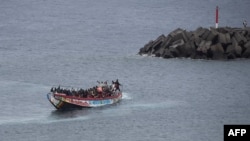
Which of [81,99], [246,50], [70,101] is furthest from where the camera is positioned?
[246,50]

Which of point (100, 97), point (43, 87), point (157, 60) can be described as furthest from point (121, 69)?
point (100, 97)

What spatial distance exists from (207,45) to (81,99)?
37.0m

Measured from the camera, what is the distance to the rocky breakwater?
538ft

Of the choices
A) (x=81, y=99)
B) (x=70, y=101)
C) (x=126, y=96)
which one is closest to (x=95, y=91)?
(x=81, y=99)

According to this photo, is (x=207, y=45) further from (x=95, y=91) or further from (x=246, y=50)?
(x=95, y=91)

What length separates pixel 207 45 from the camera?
16362 centimetres

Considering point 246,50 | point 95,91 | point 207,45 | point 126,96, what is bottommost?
point 126,96

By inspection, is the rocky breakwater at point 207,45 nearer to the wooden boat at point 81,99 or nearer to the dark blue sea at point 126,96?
the dark blue sea at point 126,96

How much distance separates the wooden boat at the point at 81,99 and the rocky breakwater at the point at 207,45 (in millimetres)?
30682

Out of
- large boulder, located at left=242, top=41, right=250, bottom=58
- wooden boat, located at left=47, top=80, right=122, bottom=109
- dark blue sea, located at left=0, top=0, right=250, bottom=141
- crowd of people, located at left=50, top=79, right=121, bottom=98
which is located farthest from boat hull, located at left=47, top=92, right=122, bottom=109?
large boulder, located at left=242, top=41, right=250, bottom=58

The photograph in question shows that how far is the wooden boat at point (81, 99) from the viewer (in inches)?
5162

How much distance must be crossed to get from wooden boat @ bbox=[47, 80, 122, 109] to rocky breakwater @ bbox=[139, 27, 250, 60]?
3068 cm

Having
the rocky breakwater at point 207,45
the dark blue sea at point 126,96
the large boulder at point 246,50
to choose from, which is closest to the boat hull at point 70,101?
the dark blue sea at point 126,96

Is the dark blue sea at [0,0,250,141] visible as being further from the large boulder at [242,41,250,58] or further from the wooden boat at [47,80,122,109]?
the large boulder at [242,41,250,58]
